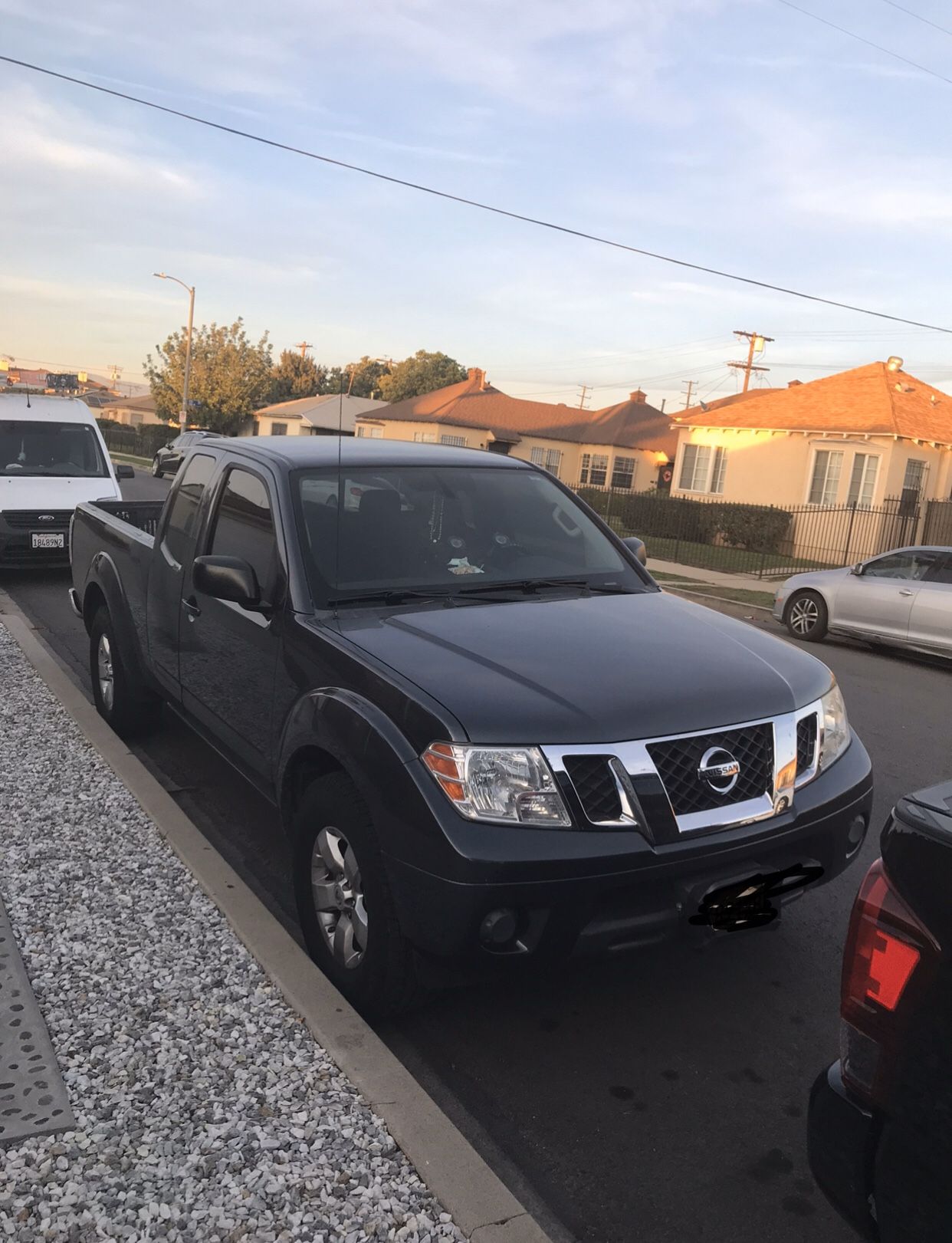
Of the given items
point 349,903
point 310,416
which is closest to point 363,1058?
point 349,903

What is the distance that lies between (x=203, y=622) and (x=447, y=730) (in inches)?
86.2

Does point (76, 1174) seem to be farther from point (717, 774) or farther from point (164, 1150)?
point (717, 774)

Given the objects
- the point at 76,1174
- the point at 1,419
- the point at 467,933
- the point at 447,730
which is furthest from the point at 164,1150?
the point at 1,419

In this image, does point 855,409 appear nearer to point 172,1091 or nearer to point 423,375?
point 172,1091

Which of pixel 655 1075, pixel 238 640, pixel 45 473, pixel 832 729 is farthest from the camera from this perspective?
pixel 45 473

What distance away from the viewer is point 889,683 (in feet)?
35.6

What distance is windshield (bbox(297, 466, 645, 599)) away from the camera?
436cm

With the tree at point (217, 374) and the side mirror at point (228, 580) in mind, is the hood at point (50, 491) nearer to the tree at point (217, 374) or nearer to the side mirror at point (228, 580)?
the side mirror at point (228, 580)

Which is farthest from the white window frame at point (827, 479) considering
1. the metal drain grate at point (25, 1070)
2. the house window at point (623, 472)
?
the metal drain grate at point (25, 1070)

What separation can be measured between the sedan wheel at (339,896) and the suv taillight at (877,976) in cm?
173

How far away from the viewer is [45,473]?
13047 millimetres

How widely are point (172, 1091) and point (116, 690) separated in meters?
3.68

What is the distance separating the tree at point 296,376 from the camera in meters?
92.2

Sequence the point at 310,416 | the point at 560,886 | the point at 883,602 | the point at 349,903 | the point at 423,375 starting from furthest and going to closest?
the point at 423,375, the point at 310,416, the point at 883,602, the point at 349,903, the point at 560,886
